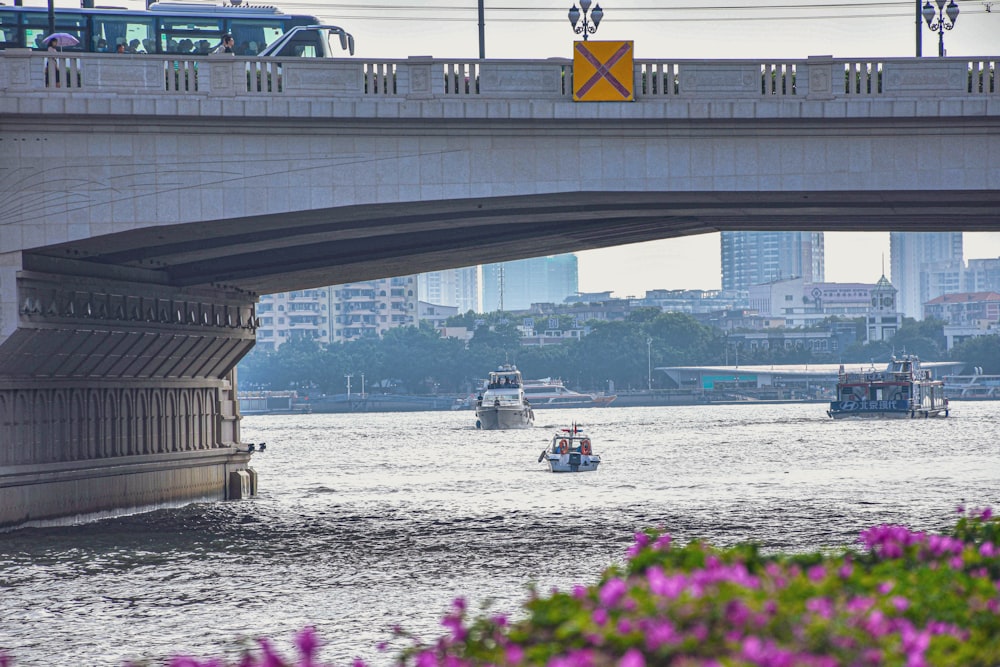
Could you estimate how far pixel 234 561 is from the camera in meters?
37.9

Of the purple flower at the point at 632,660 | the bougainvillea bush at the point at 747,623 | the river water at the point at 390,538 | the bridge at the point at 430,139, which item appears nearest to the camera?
the purple flower at the point at 632,660

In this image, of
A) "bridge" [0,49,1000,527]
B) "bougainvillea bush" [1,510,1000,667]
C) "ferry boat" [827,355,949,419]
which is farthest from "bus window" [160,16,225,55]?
"ferry boat" [827,355,949,419]

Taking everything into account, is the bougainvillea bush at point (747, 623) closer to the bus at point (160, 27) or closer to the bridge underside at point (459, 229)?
the bridge underside at point (459, 229)

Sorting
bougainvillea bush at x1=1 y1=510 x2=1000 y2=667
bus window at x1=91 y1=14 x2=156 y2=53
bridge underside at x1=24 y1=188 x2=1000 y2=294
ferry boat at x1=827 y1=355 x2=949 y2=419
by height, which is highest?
bus window at x1=91 y1=14 x2=156 y2=53

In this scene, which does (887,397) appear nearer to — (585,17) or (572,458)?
(572,458)

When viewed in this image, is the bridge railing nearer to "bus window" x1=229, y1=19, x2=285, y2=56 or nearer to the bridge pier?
the bridge pier

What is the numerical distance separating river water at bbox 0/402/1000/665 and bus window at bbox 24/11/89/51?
14589 millimetres

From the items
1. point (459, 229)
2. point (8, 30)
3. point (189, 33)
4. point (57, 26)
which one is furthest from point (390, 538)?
point (8, 30)

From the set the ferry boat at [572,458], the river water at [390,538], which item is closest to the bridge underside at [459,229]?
the river water at [390,538]

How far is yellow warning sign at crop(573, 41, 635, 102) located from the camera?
34062 mm

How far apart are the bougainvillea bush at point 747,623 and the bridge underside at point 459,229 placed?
25448 mm

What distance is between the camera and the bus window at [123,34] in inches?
1699

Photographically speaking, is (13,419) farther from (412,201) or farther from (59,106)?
(412,201)

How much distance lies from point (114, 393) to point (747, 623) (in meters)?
41.0
